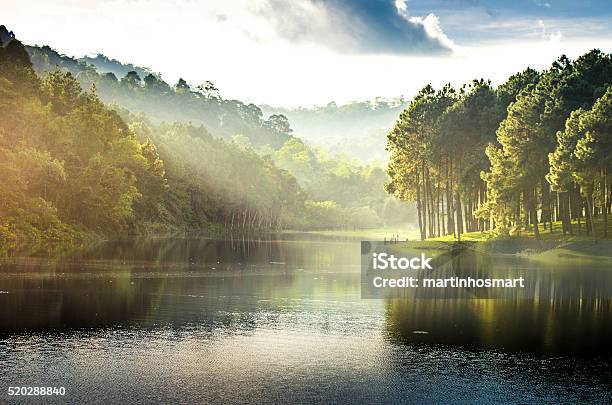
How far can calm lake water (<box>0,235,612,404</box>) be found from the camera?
27.6m

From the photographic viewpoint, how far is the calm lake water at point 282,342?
90.6 ft

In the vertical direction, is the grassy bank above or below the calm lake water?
above

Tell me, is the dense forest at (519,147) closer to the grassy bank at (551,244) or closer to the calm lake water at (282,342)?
the grassy bank at (551,244)

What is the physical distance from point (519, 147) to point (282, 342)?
232 feet

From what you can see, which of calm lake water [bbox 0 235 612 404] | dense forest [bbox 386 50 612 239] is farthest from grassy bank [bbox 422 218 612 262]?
calm lake water [bbox 0 235 612 404]

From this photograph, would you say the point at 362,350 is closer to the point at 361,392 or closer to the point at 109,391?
the point at 361,392

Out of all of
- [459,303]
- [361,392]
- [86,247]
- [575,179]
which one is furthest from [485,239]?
[361,392]

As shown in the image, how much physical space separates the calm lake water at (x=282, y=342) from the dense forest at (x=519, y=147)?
1131 inches

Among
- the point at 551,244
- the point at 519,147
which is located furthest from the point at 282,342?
the point at 519,147

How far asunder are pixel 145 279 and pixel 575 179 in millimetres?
50098

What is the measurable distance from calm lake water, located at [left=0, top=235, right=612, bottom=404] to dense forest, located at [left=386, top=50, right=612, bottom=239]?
94.2ft

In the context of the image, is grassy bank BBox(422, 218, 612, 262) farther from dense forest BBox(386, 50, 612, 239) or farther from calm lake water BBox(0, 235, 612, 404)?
calm lake water BBox(0, 235, 612, 404)

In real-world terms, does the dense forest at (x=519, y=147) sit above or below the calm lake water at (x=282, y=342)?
above

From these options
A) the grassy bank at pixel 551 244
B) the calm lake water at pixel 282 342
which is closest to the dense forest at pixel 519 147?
the grassy bank at pixel 551 244
